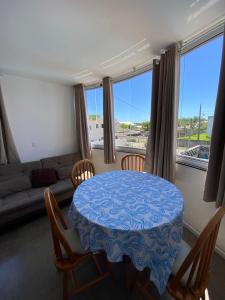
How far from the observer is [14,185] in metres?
2.41

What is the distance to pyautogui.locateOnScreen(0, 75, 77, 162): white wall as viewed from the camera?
287 cm

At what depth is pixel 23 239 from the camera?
1.93 metres

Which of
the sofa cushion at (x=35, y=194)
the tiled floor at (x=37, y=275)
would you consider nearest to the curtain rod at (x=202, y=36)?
the tiled floor at (x=37, y=275)

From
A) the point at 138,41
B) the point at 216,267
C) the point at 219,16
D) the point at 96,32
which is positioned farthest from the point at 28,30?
the point at 216,267

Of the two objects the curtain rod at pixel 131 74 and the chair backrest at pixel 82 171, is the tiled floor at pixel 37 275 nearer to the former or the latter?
the chair backrest at pixel 82 171

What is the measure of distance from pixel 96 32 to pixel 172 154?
1.69 meters

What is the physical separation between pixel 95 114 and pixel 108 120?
2.32ft

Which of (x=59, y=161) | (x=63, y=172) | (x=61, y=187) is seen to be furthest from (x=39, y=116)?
(x=61, y=187)

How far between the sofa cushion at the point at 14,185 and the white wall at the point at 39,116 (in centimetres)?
71

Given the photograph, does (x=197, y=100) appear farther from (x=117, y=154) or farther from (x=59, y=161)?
(x=59, y=161)

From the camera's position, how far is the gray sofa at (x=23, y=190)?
2.07 meters

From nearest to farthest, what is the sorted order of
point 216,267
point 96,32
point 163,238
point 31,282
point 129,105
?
point 163,238 → point 31,282 → point 216,267 → point 96,32 → point 129,105

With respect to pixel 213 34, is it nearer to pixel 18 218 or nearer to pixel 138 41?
pixel 138 41

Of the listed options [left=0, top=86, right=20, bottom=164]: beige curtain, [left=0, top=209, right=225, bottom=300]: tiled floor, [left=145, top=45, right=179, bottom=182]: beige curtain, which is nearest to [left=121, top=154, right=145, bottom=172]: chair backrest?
[left=145, top=45, right=179, bottom=182]: beige curtain
